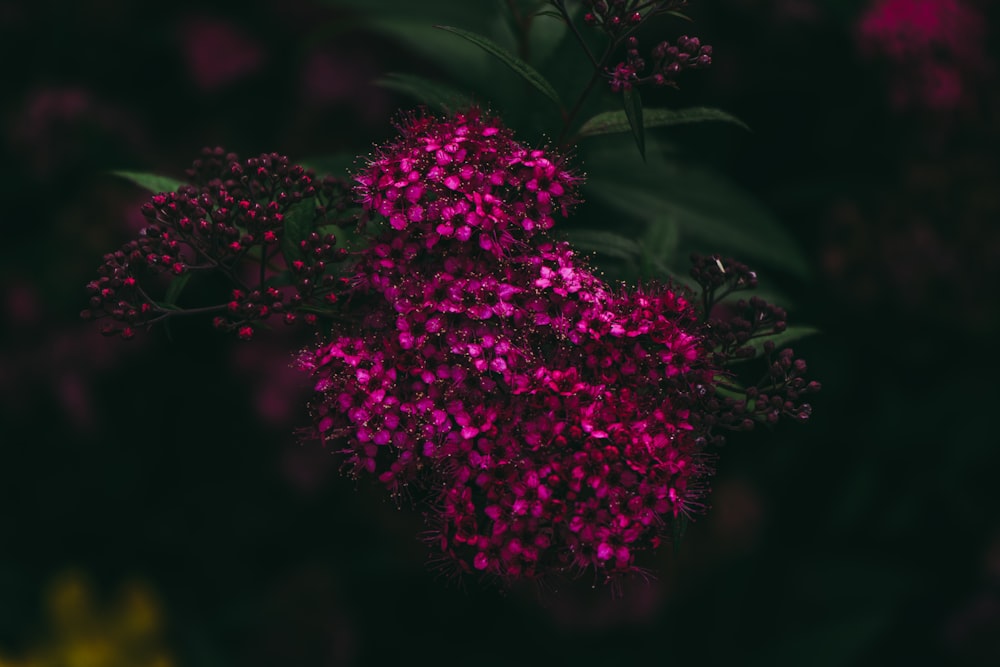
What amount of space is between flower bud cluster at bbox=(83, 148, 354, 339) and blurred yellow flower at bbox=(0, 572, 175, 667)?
1.43 meters

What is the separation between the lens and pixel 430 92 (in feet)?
3.92

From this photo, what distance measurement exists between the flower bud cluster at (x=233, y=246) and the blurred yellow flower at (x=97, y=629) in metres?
1.43

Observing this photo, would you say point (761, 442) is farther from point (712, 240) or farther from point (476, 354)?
point (476, 354)

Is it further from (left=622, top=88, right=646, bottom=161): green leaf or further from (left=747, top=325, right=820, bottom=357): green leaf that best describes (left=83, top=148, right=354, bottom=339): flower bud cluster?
(left=747, top=325, right=820, bottom=357): green leaf

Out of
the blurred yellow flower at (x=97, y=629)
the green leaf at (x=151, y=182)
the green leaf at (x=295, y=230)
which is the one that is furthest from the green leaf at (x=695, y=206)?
the blurred yellow flower at (x=97, y=629)

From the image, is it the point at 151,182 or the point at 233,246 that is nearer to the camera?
the point at 233,246

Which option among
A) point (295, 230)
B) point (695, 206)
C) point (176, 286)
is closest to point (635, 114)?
point (295, 230)

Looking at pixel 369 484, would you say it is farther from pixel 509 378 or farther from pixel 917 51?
pixel 917 51

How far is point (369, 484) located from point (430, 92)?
0.79m

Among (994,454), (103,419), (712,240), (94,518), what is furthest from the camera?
(94,518)

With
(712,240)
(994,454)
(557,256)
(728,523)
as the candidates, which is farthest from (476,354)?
(994,454)

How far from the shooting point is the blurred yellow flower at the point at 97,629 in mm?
2299

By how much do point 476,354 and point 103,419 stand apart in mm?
1529

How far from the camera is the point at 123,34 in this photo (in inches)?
87.2
